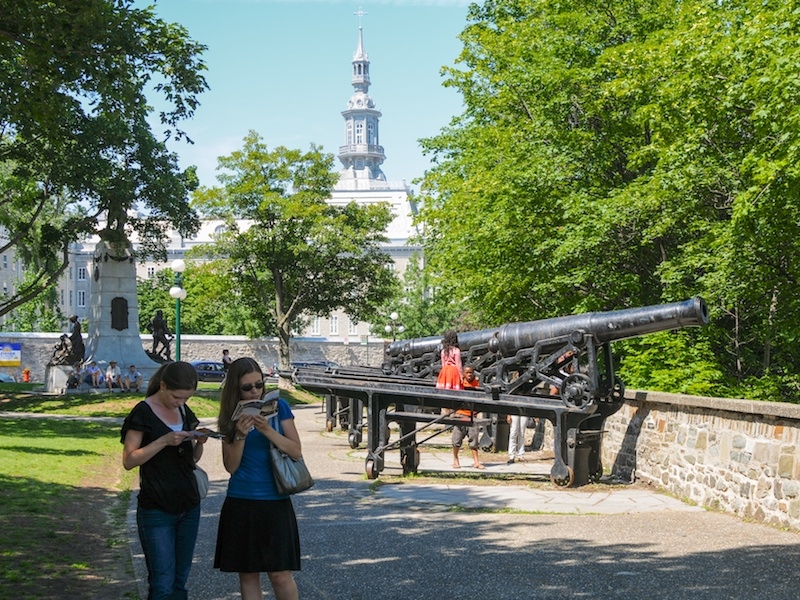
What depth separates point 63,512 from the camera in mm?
11203

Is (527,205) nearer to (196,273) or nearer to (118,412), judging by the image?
(118,412)

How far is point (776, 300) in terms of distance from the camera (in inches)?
817

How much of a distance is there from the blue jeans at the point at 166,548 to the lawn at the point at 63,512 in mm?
1822

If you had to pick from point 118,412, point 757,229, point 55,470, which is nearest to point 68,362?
point 118,412

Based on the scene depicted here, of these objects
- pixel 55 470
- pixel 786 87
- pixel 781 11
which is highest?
pixel 781 11

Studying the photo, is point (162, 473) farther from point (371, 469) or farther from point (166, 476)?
point (371, 469)

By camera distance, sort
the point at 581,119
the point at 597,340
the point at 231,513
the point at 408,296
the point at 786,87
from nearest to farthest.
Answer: the point at 231,513 → the point at 597,340 → the point at 786,87 → the point at 581,119 → the point at 408,296

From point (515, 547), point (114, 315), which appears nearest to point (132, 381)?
point (114, 315)

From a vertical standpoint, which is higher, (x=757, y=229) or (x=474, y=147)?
(x=474, y=147)

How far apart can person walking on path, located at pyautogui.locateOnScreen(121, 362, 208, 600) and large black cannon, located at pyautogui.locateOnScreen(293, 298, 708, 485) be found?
7.72m

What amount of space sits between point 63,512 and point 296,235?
3648cm

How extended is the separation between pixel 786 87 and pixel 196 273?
37060 mm

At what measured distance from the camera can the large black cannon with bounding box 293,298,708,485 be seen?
1272 cm

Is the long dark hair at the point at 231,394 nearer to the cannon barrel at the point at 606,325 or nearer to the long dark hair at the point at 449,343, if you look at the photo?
the cannon barrel at the point at 606,325
